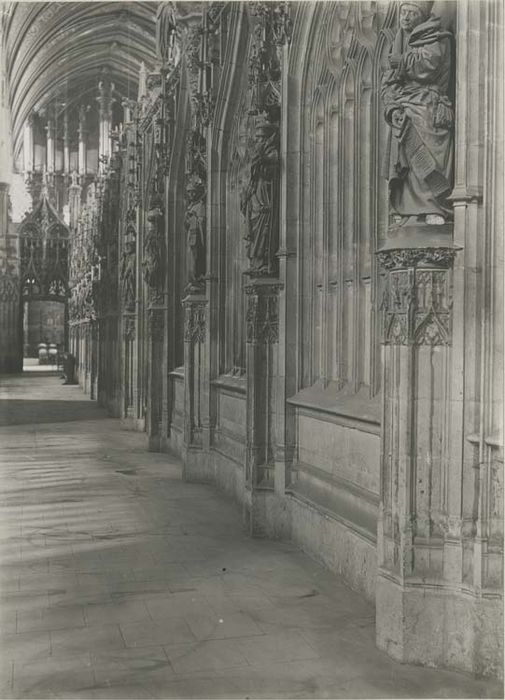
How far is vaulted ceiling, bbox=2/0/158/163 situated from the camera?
3228cm

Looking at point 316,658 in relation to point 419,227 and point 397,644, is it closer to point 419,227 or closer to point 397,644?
point 397,644

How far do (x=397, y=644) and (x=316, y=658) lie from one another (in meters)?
0.58

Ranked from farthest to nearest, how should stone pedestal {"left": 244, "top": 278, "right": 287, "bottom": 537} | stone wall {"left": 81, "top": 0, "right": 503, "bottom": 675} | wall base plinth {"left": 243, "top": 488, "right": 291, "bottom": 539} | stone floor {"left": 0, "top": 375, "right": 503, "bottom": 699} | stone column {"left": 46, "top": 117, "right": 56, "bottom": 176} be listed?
stone column {"left": 46, "top": 117, "right": 56, "bottom": 176} < stone pedestal {"left": 244, "top": 278, "right": 287, "bottom": 537} < wall base plinth {"left": 243, "top": 488, "right": 291, "bottom": 539} < stone wall {"left": 81, "top": 0, "right": 503, "bottom": 675} < stone floor {"left": 0, "top": 375, "right": 503, "bottom": 699}

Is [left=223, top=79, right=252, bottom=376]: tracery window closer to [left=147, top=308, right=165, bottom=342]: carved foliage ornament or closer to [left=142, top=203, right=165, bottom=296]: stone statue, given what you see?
[left=142, top=203, right=165, bottom=296]: stone statue

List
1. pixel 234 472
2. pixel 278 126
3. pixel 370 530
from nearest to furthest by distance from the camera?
pixel 370 530 < pixel 278 126 < pixel 234 472

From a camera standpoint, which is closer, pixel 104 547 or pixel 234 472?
pixel 104 547

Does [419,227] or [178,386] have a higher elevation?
[419,227]

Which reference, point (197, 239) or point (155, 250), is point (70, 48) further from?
point (197, 239)

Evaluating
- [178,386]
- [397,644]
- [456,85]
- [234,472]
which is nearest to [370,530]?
[397,644]

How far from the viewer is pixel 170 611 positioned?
260 inches

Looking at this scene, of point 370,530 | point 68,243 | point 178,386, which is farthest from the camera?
point 68,243

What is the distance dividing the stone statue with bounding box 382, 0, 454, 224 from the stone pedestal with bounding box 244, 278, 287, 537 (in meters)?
3.79

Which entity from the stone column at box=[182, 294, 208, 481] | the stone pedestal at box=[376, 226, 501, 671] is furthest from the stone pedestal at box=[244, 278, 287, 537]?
the stone pedestal at box=[376, 226, 501, 671]

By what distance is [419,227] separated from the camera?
223 inches
